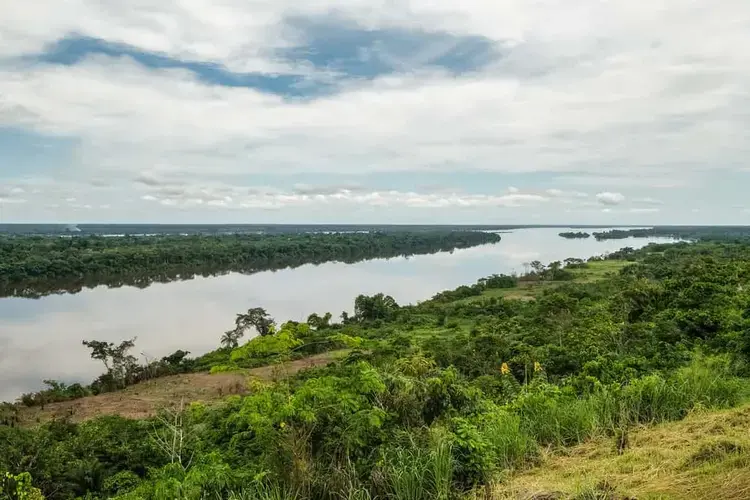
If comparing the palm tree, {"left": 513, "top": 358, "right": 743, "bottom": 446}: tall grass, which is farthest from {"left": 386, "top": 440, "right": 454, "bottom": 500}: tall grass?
the palm tree

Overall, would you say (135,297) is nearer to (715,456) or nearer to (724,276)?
(724,276)

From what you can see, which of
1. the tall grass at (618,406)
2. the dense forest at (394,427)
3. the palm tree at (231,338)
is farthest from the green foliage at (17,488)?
the palm tree at (231,338)

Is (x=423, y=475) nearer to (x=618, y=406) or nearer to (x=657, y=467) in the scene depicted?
(x=657, y=467)

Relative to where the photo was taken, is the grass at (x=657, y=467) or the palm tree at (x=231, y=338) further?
the palm tree at (x=231, y=338)

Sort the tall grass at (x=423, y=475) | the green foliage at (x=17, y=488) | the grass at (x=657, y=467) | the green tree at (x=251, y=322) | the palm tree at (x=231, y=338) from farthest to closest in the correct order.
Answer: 1. the green tree at (x=251, y=322)
2. the palm tree at (x=231, y=338)
3. the green foliage at (x=17, y=488)
4. the tall grass at (x=423, y=475)
5. the grass at (x=657, y=467)

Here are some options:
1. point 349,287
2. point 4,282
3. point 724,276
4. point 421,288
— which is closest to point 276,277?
point 349,287

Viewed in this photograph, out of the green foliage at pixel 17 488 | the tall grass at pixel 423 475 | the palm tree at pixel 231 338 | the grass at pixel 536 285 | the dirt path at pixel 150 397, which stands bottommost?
the dirt path at pixel 150 397

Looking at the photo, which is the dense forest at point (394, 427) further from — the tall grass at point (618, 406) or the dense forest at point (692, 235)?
the dense forest at point (692, 235)

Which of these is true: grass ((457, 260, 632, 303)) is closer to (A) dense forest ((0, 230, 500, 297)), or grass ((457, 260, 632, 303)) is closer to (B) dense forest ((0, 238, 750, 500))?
(B) dense forest ((0, 238, 750, 500))
